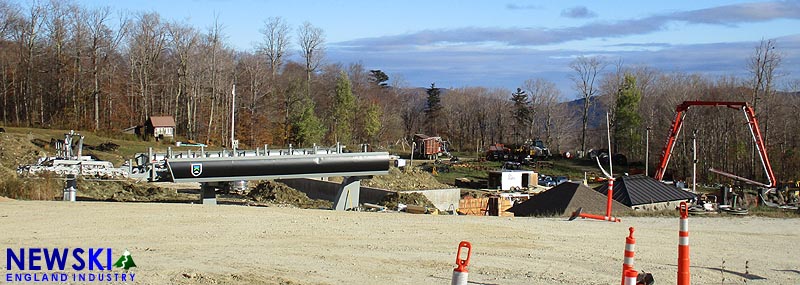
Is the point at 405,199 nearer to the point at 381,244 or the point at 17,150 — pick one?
the point at 381,244

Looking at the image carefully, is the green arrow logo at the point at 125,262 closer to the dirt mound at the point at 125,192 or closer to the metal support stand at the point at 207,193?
the metal support stand at the point at 207,193

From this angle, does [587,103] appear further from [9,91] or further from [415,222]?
[415,222]

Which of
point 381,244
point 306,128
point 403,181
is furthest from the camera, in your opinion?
point 306,128

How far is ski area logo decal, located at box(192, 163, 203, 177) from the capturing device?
63.5 feet

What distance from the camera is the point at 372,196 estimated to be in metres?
30.8

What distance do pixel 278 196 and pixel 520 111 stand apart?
6263 centimetres

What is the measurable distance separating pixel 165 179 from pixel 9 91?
1901 inches

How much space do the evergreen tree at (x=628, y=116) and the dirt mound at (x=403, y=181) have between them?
35285 mm

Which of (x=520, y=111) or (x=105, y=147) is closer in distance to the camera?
(x=105, y=147)

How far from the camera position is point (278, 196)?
30.2 metres

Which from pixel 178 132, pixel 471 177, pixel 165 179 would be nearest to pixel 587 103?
pixel 471 177

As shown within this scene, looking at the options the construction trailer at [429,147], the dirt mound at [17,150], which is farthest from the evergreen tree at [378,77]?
the dirt mound at [17,150]

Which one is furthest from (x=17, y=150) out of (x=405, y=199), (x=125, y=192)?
(x=405, y=199)

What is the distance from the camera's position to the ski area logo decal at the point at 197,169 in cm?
1935
